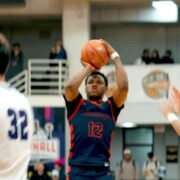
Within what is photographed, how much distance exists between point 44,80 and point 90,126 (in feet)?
47.2

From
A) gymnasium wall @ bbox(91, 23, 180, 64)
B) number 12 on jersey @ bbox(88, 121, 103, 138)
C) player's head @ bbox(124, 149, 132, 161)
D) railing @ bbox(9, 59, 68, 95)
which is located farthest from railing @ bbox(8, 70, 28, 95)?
number 12 on jersey @ bbox(88, 121, 103, 138)

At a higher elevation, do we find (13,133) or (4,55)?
(4,55)

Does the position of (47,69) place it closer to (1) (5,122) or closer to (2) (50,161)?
(2) (50,161)

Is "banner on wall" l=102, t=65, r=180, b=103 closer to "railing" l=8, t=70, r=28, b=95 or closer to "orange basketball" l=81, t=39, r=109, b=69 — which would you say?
"railing" l=8, t=70, r=28, b=95

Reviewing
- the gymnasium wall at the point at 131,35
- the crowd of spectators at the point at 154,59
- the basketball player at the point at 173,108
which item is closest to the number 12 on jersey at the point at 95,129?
the basketball player at the point at 173,108

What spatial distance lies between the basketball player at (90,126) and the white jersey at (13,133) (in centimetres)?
189

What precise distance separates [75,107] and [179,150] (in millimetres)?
16931

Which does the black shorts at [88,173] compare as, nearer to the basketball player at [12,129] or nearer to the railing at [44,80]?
the basketball player at [12,129]

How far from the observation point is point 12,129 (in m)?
3.89

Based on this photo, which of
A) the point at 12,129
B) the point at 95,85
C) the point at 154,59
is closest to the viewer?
the point at 12,129

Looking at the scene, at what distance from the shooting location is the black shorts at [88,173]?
5891mm

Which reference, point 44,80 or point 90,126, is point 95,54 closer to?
point 90,126

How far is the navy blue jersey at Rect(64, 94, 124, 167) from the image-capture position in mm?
5926

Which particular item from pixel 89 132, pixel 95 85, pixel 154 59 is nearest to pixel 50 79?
pixel 154 59
